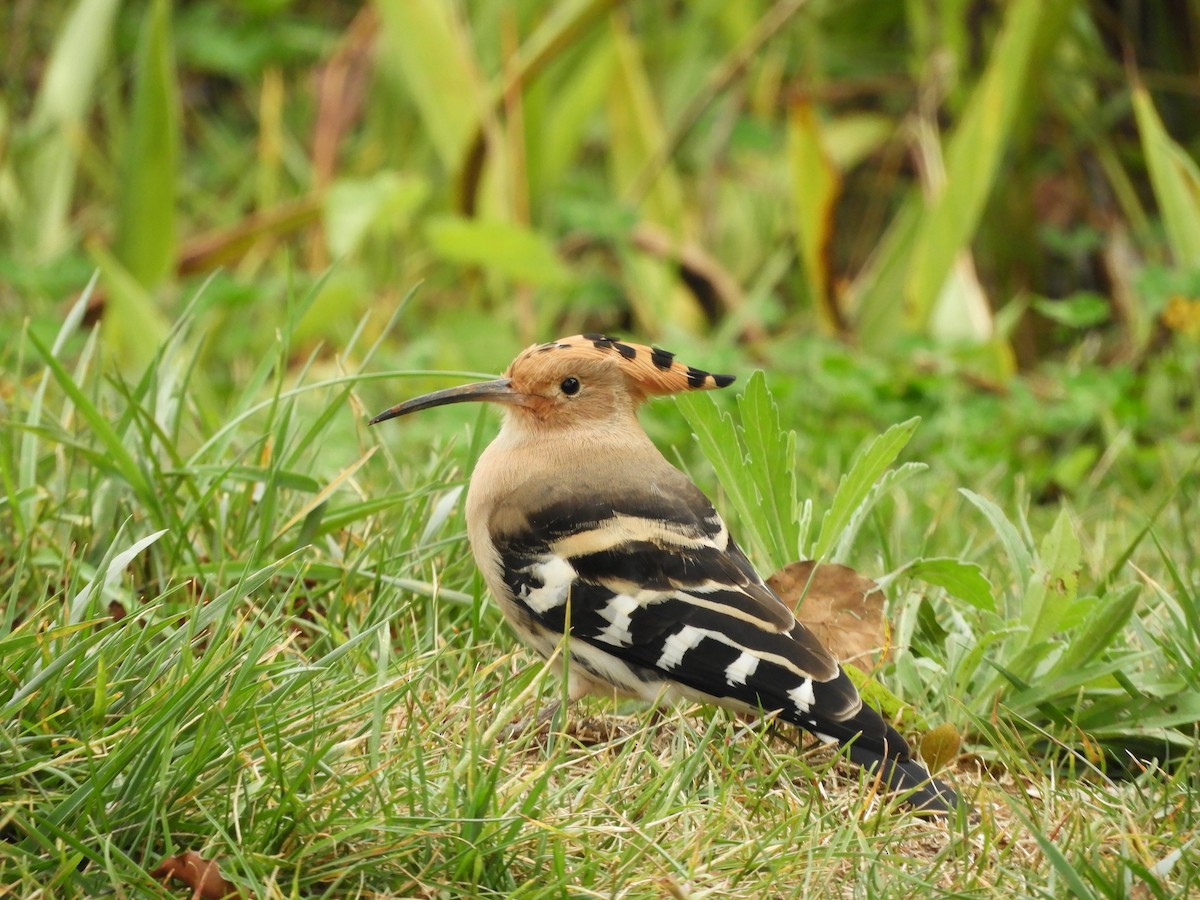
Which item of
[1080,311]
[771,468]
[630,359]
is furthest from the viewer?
[1080,311]

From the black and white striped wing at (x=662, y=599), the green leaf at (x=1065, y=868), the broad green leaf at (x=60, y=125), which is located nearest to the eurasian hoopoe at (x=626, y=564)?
the black and white striped wing at (x=662, y=599)

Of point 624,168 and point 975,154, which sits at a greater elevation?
point 975,154

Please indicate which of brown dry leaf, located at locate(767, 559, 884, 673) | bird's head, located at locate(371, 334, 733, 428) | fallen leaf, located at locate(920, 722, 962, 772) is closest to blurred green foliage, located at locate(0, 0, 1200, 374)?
bird's head, located at locate(371, 334, 733, 428)

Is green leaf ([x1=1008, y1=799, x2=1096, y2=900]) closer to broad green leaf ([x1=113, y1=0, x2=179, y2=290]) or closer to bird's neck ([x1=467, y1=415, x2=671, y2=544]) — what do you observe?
bird's neck ([x1=467, y1=415, x2=671, y2=544])

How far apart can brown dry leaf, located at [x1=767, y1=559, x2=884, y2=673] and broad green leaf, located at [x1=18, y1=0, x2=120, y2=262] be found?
404cm

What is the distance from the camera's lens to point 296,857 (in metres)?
1.86

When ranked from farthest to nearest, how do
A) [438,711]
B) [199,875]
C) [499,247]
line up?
[499,247], [438,711], [199,875]

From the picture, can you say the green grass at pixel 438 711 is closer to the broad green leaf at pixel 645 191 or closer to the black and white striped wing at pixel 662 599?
the black and white striped wing at pixel 662 599

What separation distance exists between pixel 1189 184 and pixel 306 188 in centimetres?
369

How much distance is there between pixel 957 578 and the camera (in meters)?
2.56

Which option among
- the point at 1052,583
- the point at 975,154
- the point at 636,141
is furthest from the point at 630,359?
the point at 636,141

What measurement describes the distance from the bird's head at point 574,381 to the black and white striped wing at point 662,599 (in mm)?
217

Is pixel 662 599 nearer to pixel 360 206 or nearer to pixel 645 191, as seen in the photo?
pixel 360 206

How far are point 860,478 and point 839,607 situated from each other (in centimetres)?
24
